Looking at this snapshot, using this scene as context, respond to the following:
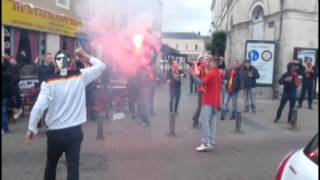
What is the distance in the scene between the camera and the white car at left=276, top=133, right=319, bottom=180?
344cm

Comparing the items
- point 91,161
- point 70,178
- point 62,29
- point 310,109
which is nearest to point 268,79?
point 310,109

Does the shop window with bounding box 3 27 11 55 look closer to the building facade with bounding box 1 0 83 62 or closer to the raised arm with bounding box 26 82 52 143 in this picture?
the building facade with bounding box 1 0 83 62

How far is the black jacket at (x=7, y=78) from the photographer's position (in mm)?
10648

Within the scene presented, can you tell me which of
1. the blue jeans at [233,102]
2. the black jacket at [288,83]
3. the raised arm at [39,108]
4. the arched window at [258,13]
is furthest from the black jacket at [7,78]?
the arched window at [258,13]

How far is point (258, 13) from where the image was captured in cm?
2291

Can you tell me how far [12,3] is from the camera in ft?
44.7

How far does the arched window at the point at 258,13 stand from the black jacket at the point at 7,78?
14.2 m

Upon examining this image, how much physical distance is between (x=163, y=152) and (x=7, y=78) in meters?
4.48

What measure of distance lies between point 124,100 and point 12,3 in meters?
4.51

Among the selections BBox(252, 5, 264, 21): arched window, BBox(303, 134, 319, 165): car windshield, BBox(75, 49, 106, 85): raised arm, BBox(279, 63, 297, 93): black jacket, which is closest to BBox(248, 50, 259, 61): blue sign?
BBox(252, 5, 264, 21): arched window

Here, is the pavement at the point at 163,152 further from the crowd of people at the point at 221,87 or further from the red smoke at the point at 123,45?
the red smoke at the point at 123,45

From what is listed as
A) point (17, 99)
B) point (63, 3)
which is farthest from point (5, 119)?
point (63, 3)

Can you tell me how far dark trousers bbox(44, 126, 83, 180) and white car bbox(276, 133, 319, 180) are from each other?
7.95 feet

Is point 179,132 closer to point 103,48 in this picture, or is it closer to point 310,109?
point 103,48
